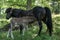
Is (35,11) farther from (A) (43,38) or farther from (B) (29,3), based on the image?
(B) (29,3)

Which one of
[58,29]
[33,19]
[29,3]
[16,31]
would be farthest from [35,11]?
[29,3]

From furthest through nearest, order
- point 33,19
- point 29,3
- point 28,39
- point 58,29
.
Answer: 1. point 29,3
2. point 58,29
3. point 33,19
4. point 28,39

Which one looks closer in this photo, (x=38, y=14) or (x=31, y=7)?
(x=38, y=14)

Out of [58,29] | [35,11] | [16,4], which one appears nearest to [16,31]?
[35,11]

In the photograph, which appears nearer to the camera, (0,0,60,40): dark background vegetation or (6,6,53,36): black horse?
(6,6,53,36): black horse

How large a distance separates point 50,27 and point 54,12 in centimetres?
457

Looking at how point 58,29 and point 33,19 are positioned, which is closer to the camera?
point 33,19

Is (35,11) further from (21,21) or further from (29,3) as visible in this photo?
(29,3)

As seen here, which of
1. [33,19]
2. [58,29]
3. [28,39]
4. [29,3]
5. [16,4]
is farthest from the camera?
[16,4]

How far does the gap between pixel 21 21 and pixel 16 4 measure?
4.96 meters

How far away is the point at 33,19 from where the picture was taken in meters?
8.15

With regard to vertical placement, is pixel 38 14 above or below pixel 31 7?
above

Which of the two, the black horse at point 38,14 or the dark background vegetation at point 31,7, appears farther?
the dark background vegetation at point 31,7

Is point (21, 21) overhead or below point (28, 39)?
overhead
